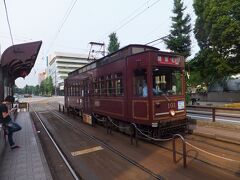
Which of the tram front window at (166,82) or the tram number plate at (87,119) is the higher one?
the tram front window at (166,82)

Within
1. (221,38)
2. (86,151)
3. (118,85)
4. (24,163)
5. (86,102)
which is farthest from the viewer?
(221,38)

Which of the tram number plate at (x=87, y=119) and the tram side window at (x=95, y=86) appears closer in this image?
the tram side window at (x=95, y=86)

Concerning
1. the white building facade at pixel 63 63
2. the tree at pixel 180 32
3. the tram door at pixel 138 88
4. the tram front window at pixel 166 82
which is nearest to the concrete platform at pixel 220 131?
the tram front window at pixel 166 82

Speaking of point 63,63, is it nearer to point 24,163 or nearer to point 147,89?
point 147,89

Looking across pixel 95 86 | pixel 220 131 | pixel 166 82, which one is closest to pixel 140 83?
pixel 166 82

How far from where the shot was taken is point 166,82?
35.8 ft

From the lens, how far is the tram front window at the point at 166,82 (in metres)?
10.6

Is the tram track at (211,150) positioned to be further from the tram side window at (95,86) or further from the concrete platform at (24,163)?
the tram side window at (95,86)

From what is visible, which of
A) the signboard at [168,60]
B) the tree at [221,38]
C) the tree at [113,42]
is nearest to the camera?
the signboard at [168,60]

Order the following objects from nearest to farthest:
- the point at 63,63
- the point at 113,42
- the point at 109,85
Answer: the point at 109,85, the point at 113,42, the point at 63,63

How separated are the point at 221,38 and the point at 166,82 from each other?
18.8 meters

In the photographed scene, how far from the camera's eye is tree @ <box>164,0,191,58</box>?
3350cm

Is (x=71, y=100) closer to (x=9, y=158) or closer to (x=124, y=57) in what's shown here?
(x=124, y=57)

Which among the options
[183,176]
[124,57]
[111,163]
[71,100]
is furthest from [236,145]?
[71,100]
